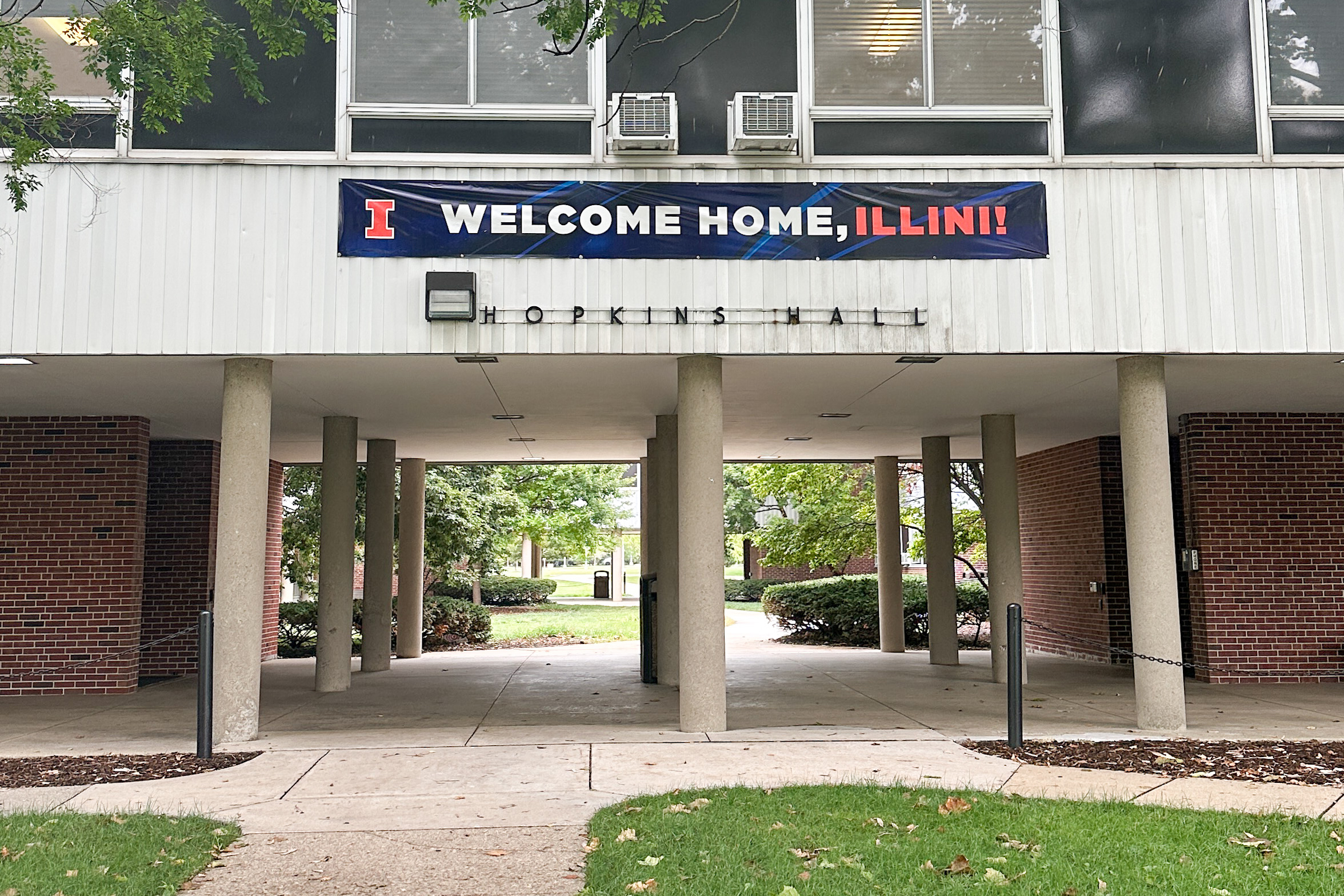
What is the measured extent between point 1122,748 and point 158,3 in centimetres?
938

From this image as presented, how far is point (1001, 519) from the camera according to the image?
48.1 ft

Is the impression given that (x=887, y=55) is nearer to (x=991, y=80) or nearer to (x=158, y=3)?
(x=991, y=80)

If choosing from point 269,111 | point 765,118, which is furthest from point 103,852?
point 765,118

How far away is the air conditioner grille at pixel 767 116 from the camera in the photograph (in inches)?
378

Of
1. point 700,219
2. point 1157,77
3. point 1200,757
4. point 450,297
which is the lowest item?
point 1200,757

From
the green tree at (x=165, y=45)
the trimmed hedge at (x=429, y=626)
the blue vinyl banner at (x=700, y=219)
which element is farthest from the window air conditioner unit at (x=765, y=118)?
the trimmed hedge at (x=429, y=626)

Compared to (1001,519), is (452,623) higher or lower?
lower

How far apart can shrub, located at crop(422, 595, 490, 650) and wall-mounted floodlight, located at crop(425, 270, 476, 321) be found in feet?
42.5

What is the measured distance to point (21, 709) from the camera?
38.8 ft

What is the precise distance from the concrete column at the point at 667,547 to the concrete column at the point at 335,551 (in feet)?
12.5

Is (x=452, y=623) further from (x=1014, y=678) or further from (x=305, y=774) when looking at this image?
(x=1014, y=678)

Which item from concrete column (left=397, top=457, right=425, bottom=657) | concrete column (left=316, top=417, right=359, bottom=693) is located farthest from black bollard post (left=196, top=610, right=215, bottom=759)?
concrete column (left=397, top=457, right=425, bottom=657)

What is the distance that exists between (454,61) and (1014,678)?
703 centimetres

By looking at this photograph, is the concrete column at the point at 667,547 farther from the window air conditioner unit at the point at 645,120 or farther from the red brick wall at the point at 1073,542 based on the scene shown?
the red brick wall at the point at 1073,542
